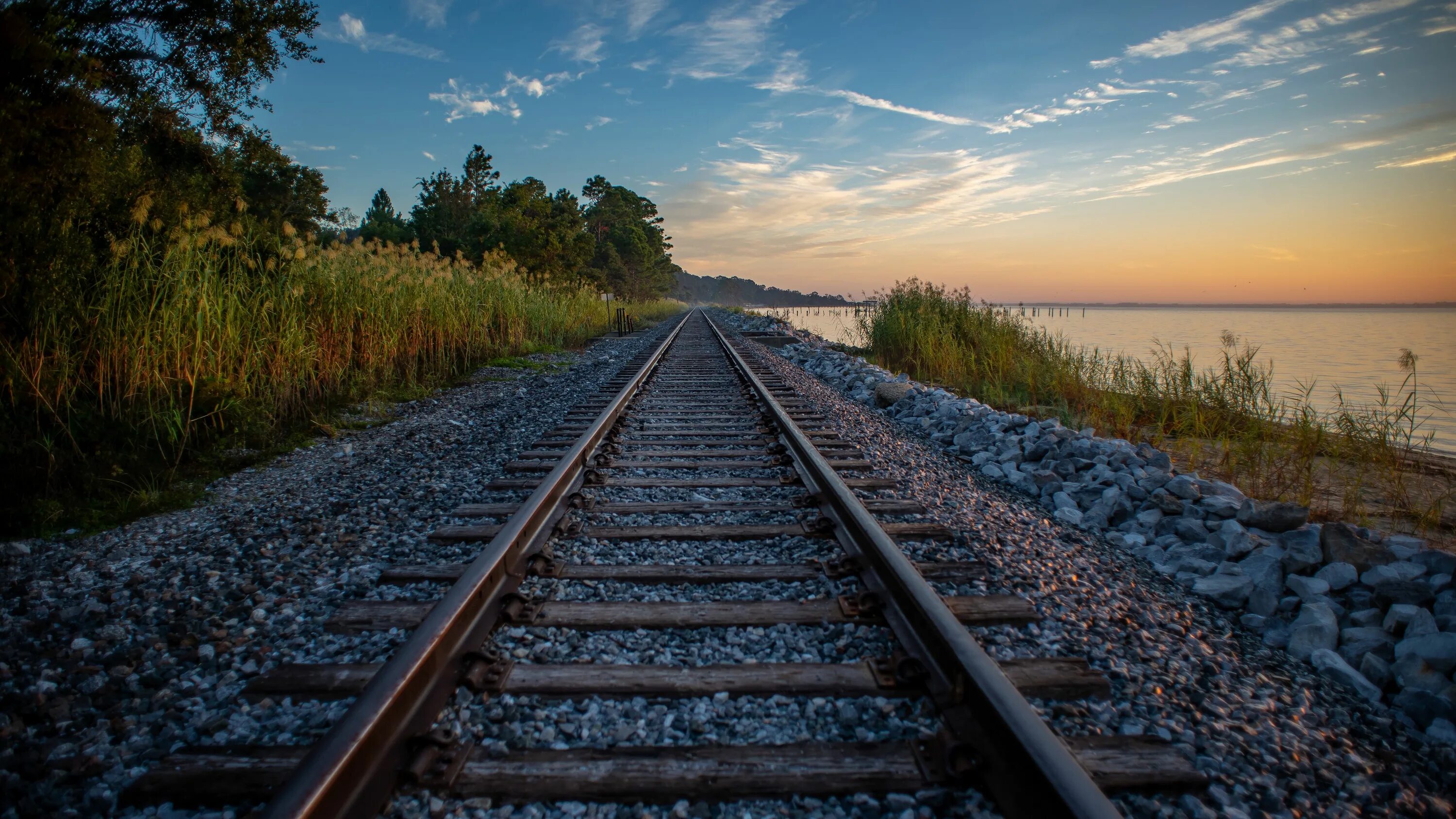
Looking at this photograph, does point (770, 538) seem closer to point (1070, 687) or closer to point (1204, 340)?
point (1070, 687)

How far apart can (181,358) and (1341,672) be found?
6.67m

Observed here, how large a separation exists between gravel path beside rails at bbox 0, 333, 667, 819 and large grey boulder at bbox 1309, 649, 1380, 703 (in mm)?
3213

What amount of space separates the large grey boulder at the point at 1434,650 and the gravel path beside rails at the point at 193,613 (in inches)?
134

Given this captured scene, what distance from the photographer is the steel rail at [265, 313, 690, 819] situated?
139cm

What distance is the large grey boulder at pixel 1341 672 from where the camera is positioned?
2121 mm

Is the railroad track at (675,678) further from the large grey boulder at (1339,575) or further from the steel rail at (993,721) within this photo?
the large grey boulder at (1339,575)

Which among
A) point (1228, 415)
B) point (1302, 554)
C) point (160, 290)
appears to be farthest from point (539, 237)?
point (1302, 554)

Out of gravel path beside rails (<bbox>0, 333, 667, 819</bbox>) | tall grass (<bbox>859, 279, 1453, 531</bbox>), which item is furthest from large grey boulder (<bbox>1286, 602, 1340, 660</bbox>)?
gravel path beside rails (<bbox>0, 333, 667, 819</bbox>)

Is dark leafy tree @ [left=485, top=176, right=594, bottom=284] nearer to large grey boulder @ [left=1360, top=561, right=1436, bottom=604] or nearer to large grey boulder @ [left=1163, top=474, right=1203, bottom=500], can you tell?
large grey boulder @ [left=1163, top=474, right=1203, bottom=500]

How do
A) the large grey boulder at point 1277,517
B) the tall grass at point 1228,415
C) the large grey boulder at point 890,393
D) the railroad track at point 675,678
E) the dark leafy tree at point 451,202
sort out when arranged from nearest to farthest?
the railroad track at point 675,678 < the large grey boulder at point 1277,517 < the tall grass at point 1228,415 < the large grey boulder at point 890,393 < the dark leafy tree at point 451,202

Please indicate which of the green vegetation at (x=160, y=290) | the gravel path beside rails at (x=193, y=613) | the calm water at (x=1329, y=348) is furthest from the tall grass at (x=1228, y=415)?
the green vegetation at (x=160, y=290)

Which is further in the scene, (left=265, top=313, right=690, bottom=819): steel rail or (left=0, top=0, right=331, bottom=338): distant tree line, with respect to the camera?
(left=0, top=0, right=331, bottom=338): distant tree line

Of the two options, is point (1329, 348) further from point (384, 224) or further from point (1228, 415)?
point (384, 224)

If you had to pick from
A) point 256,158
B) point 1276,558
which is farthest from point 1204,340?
point 256,158
